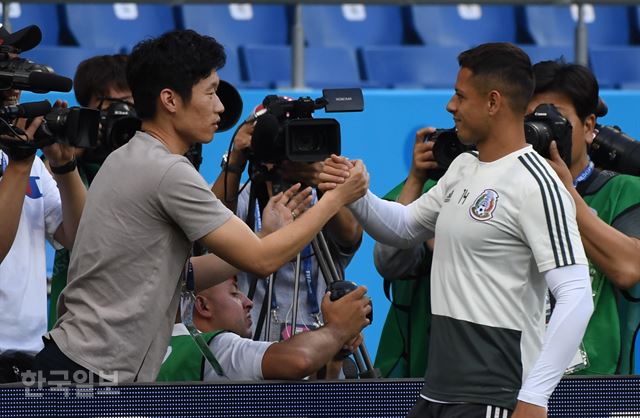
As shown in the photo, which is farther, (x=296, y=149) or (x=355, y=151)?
(x=355, y=151)

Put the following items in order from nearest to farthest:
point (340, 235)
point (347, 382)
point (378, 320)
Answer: point (347, 382) → point (340, 235) → point (378, 320)

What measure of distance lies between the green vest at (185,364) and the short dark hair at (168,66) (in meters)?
0.71

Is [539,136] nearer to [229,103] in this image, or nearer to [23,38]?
[229,103]

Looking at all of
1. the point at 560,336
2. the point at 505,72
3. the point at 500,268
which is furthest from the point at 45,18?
the point at 560,336

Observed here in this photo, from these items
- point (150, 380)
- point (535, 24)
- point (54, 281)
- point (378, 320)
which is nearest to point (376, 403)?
point (150, 380)

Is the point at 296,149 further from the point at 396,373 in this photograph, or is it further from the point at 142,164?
the point at 396,373

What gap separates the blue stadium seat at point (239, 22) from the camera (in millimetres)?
7246

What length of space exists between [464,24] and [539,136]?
4.47m

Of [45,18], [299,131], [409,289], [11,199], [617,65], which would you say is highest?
[299,131]

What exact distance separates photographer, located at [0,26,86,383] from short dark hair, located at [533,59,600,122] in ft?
4.78

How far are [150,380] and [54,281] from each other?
1.08 m

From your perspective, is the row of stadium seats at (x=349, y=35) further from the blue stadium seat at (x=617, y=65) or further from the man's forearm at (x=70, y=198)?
the man's forearm at (x=70, y=198)

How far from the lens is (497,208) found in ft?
9.66

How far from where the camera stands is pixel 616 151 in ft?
12.5
